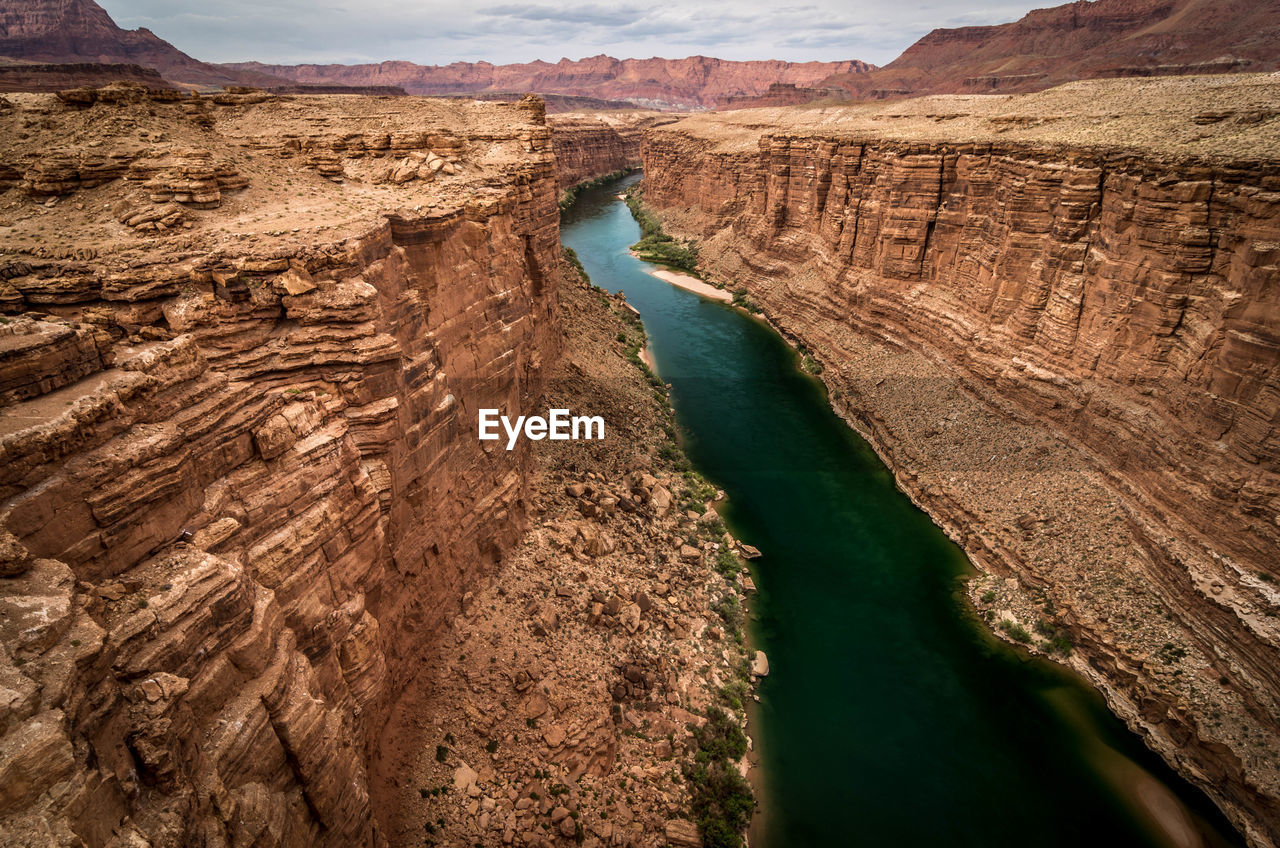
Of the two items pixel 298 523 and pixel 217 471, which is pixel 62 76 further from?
pixel 298 523

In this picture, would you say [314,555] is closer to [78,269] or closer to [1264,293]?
[78,269]

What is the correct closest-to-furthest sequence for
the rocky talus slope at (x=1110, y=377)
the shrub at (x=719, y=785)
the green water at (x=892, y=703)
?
the shrub at (x=719, y=785), the green water at (x=892, y=703), the rocky talus slope at (x=1110, y=377)

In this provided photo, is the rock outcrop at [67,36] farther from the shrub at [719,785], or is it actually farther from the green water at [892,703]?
the shrub at [719,785]

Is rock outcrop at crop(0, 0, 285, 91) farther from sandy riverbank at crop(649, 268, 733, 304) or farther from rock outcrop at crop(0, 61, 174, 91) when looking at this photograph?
sandy riverbank at crop(649, 268, 733, 304)

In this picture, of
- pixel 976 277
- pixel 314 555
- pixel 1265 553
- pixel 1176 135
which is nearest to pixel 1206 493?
pixel 1265 553

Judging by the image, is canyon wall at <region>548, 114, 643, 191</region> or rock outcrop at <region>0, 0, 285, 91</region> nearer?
rock outcrop at <region>0, 0, 285, 91</region>

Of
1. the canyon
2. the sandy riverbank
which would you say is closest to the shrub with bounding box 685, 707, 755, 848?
the canyon

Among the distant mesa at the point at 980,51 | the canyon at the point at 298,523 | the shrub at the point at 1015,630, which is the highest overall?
the distant mesa at the point at 980,51

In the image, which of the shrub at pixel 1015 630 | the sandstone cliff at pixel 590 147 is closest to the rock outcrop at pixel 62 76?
the sandstone cliff at pixel 590 147
